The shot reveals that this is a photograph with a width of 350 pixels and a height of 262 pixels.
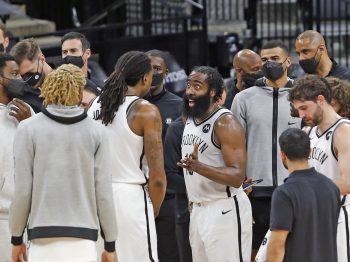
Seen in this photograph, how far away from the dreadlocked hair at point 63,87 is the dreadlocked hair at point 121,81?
1.96 feet

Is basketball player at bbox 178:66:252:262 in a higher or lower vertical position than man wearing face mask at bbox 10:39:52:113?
lower

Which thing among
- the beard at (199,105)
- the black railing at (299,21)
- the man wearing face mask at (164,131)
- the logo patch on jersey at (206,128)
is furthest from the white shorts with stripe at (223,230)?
the black railing at (299,21)

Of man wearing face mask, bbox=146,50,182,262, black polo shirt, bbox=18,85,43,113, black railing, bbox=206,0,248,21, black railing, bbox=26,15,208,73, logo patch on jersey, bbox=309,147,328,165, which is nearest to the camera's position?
logo patch on jersey, bbox=309,147,328,165

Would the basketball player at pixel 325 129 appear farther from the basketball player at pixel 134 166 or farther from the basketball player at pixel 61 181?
the basketball player at pixel 61 181

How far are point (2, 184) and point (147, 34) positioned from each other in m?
8.03

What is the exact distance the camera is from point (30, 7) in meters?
16.3

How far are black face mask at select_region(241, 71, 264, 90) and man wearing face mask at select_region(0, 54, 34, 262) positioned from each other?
2195 mm

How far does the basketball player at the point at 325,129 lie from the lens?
21.6ft

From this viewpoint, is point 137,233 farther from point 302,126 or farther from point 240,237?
point 302,126

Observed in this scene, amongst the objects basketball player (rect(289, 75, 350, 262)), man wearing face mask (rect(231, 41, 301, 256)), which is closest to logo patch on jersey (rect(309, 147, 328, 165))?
basketball player (rect(289, 75, 350, 262))

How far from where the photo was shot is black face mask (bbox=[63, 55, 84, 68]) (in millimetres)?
8328

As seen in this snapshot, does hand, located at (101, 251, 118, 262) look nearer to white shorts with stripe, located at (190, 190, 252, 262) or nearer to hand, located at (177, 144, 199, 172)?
hand, located at (177, 144, 199, 172)

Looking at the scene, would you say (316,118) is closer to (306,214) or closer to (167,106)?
(306,214)

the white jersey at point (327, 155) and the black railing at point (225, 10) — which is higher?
the black railing at point (225, 10)
